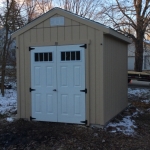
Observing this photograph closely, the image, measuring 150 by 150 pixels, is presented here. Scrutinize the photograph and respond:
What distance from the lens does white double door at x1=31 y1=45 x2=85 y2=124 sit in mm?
7391

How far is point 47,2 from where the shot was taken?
98.2 feet

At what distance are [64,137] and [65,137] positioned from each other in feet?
0.08

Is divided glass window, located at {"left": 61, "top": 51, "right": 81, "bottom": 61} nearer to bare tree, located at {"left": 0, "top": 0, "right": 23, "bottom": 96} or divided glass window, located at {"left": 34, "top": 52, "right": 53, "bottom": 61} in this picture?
divided glass window, located at {"left": 34, "top": 52, "right": 53, "bottom": 61}

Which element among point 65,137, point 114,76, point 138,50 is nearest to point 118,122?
point 114,76

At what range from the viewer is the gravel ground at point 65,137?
5930 millimetres

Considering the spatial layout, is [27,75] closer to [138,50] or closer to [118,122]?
[118,122]

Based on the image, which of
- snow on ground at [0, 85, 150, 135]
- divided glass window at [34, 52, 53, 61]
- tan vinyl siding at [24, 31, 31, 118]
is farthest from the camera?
tan vinyl siding at [24, 31, 31, 118]

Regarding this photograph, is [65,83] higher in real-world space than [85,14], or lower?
lower

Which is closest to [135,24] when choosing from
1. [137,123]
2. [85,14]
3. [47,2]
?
[85,14]

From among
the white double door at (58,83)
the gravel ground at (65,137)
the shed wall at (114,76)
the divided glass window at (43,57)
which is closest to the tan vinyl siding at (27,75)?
the white double door at (58,83)

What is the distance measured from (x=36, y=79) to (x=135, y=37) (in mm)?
16276

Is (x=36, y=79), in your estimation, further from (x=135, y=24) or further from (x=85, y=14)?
(x=85, y=14)

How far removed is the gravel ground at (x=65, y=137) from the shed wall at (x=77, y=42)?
60cm

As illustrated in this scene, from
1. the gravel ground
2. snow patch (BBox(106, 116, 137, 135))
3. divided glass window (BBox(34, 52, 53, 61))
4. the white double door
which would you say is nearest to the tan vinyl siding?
the white double door
